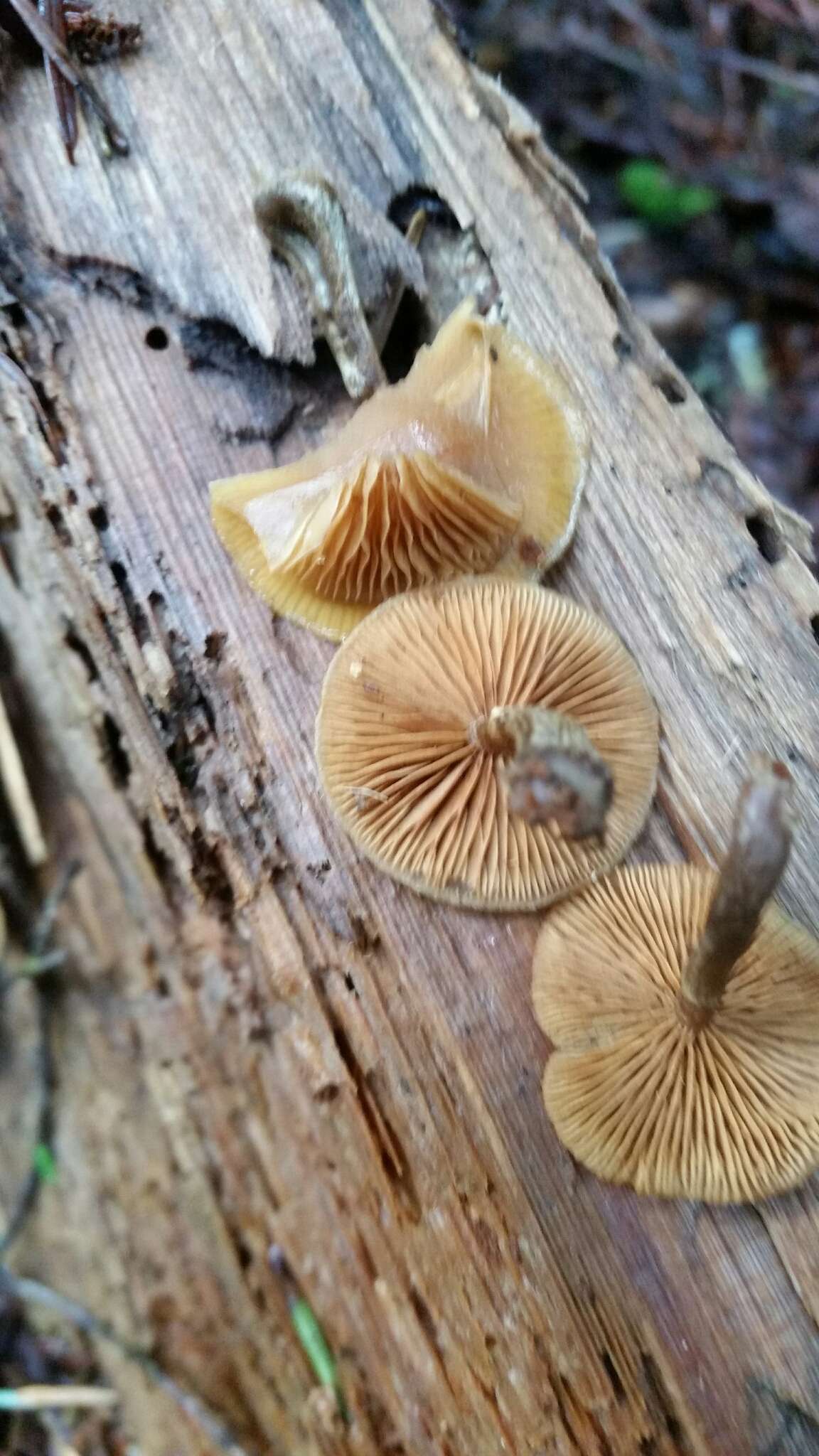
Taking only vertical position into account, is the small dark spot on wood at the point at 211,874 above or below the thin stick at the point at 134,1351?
above

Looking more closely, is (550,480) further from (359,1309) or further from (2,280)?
(359,1309)

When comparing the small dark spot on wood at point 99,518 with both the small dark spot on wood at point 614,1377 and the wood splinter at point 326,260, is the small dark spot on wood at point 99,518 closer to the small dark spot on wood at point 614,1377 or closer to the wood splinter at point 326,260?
the wood splinter at point 326,260

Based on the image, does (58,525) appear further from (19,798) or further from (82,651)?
(19,798)

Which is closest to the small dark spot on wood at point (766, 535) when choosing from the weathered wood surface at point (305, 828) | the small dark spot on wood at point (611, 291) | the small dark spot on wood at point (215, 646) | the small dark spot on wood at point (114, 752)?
the weathered wood surface at point (305, 828)

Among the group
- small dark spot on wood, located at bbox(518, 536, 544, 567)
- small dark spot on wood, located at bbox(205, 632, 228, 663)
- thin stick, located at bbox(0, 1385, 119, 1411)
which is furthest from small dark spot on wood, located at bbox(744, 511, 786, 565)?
thin stick, located at bbox(0, 1385, 119, 1411)

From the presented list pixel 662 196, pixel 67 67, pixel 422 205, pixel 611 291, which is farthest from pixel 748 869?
pixel 662 196

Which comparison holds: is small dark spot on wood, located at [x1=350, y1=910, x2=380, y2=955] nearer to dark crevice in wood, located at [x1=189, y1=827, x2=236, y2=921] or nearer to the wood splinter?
dark crevice in wood, located at [x1=189, y1=827, x2=236, y2=921]

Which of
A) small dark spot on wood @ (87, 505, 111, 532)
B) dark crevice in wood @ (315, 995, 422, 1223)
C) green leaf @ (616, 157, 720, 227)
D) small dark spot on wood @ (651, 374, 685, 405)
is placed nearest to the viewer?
dark crevice in wood @ (315, 995, 422, 1223)
